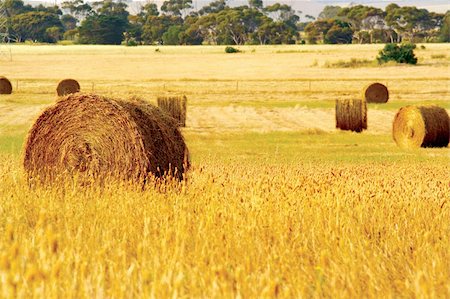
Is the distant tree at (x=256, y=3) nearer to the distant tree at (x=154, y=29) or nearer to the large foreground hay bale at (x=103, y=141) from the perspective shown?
the distant tree at (x=154, y=29)

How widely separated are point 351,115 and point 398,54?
50686mm

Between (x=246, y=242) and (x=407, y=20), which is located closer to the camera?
(x=246, y=242)

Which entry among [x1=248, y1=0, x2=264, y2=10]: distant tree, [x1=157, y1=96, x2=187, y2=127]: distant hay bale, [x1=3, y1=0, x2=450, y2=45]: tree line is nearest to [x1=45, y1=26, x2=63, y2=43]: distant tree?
[x1=3, y1=0, x2=450, y2=45]: tree line

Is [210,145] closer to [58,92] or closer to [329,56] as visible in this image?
[58,92]

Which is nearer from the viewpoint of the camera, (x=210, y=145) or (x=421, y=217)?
(x=421, y=217)

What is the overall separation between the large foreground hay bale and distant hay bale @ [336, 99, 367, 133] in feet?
60.6

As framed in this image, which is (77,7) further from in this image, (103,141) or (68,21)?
(103,141)

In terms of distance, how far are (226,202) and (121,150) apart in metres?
4.11

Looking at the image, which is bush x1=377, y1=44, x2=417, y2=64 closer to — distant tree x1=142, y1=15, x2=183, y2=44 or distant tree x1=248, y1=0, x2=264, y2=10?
distant tree x1=142, y1=15, x2=183, y2=44

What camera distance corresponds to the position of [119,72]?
7938 cm

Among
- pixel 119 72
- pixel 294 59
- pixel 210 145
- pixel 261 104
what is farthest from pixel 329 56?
pixel 210 145

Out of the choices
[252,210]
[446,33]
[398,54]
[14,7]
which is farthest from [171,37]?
[252,210]

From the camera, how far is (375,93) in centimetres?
4228

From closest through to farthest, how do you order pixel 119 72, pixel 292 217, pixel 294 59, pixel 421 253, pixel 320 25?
pixel 421 253 → pixel 292 217 → pixel 119 72 → pixel 294 59 → pixel 320 25
